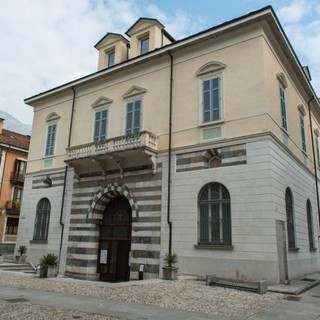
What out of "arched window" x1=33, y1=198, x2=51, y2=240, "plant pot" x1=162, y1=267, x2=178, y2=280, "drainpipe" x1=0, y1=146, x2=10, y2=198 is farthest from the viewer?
"drainpipe" x1=0, y1=146, x2=10, y2=198

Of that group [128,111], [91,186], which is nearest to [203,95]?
[128,111]

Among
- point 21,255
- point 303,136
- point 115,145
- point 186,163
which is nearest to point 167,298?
point 186,163

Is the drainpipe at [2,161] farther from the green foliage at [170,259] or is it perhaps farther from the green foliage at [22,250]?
the green foliage at [170,259]

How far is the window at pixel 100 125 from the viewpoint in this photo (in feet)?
67.0

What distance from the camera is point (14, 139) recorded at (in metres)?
36.7

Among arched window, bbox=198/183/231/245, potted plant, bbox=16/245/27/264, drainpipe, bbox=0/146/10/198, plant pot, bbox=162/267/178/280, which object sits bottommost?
plant pot, bbox=162/267/178/280

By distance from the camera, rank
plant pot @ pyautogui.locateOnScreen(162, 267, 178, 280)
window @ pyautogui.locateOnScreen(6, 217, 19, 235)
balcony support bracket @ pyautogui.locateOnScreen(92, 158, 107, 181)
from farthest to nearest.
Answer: window @ pyautogui.locateOnScreen(6, 217, 19, 235) → balcony support bracket @ pyautogui.locateOnScreen(92, 158, 107, 181) → plant pot @ pyautogui.locateOnScreen(162, 267, 178, 280)

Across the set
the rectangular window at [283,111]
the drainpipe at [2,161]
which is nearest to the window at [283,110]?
the rectangular window at [283,111]

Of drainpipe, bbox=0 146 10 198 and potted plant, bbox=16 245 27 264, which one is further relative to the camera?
drainpipe, bbox=0 146 10 198

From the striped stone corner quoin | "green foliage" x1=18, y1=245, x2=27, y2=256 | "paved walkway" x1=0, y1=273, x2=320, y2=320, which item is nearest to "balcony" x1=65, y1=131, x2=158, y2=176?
the striped stone corner quoin

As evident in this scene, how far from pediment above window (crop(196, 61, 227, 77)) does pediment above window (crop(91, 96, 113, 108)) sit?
19.7 feet

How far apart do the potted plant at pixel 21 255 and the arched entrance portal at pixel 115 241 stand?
5.65 m

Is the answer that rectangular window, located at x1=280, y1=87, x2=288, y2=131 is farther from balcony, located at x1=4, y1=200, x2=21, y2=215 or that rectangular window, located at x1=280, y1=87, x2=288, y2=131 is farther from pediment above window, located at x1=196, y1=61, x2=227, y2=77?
balcony, located at x1=4, y1=200, x2=21, y2=215

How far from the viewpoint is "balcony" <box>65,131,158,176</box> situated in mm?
17234
